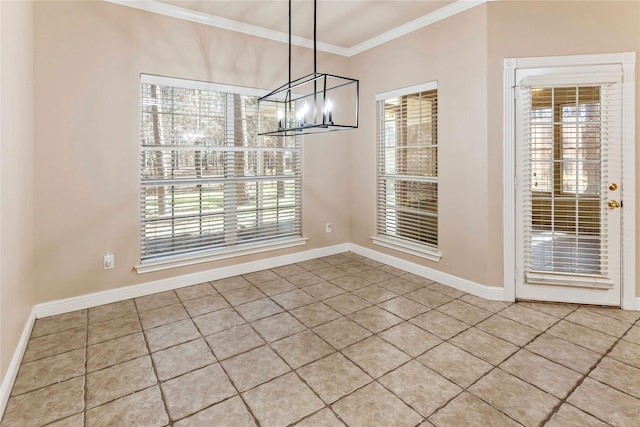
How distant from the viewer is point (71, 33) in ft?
9.76

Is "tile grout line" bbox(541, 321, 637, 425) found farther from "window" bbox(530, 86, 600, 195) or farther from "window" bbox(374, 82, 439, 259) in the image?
"window" bbox(374, 82, 439, 259)

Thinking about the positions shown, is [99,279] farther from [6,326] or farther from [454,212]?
[454,212]

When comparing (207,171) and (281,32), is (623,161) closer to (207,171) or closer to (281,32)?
(281,32)

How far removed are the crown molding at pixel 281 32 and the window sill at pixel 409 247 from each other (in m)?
2.47

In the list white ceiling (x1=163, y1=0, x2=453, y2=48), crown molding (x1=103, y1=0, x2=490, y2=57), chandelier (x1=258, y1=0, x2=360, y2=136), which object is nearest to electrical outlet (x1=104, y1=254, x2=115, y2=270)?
chandelier (x1=258, y1=0, x2=360, y2=136)

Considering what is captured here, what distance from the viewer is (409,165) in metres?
4.18

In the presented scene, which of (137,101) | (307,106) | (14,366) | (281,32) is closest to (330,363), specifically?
(14,366)

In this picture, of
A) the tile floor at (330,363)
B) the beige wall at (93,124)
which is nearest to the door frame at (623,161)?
the tile floor at (330,363)

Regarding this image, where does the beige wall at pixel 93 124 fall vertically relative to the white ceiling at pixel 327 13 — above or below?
below

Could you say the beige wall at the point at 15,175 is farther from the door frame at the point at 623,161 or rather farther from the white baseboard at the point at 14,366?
the door frame at the point at 623,161

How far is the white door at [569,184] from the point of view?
2.98 metres

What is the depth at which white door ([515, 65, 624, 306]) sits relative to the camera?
9.78ft

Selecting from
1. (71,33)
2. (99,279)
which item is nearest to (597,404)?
(99,279)

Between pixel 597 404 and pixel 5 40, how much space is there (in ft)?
12.9
